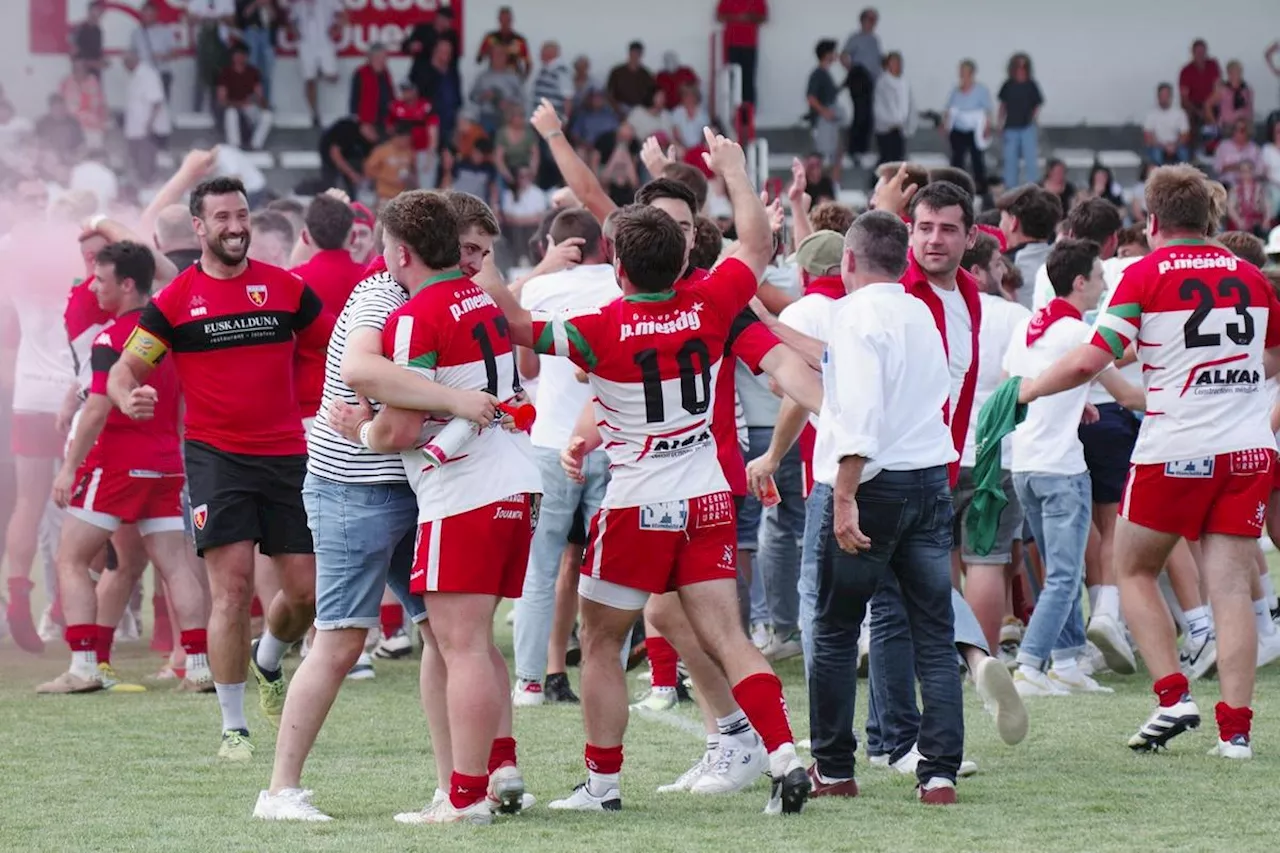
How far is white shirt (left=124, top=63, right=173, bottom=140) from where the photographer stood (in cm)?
2189

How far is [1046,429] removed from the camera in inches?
325

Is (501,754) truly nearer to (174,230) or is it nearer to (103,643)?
(103,643)

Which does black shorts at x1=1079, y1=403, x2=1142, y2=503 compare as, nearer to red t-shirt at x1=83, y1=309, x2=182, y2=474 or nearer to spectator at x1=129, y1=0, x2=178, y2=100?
red t-shirt at x1=83, y1=309, x2=182, y2=474

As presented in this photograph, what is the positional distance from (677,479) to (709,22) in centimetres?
2040

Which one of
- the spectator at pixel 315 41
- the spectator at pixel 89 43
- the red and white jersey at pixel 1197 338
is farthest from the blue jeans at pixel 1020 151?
the red and white jersey at pixel 1197 338

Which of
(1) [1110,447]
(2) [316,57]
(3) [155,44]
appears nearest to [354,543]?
(1) [1110,447]

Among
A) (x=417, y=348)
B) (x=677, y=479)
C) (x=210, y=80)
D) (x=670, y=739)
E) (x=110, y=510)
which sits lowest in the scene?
(x=670, y=739)

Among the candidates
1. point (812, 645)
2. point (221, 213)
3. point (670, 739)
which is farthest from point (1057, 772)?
point (221, 213)

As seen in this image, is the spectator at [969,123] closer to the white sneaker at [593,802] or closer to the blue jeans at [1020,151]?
the blue jeans at [1020,151]

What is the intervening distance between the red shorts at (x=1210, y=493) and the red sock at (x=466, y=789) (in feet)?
8.72

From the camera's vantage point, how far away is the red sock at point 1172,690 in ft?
21.7

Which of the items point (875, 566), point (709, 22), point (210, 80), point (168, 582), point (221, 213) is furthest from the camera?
point (709, 22)

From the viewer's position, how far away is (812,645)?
5.94 m

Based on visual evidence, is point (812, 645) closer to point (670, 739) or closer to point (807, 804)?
point (807, 804)
